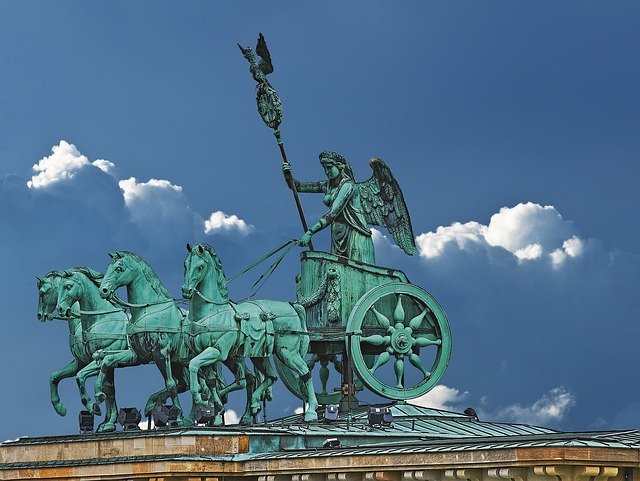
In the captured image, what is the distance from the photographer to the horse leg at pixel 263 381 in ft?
149

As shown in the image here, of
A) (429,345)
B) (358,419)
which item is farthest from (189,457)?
(429,345)

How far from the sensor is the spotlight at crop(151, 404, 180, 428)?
44531mm

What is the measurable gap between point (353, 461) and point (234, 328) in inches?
368

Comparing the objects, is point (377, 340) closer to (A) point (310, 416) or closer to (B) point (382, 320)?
(B) point (382, 320)

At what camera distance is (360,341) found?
46.7 metres

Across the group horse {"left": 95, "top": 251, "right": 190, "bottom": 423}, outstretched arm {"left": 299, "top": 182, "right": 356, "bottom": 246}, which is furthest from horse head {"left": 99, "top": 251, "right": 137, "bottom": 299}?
outstretched arm {"left": 299, "top": 182, "right": 356, "bottom": 246}

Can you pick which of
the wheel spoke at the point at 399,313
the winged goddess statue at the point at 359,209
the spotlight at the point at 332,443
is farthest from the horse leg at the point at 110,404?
the spotlight at the point at 332,443

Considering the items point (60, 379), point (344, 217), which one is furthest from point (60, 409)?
point (344, 217)

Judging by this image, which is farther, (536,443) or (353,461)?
(353,461)

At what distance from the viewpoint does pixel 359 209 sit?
4850 centimetres

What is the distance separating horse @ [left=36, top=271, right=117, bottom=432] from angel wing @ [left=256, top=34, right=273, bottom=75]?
8145 mm

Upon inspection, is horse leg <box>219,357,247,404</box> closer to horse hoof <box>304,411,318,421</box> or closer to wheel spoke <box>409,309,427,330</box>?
horse hoof <box>304,411,318,421</box>

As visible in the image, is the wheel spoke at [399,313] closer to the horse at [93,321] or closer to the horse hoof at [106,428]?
the horse at [93,321]

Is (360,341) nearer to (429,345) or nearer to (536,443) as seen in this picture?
(429,345)
